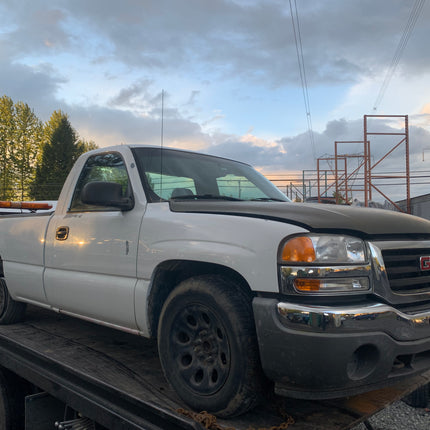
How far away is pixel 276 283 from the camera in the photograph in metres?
2.14

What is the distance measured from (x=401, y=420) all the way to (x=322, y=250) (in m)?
2.62

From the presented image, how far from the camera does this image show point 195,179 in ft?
11.4

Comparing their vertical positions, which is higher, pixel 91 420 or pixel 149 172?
pixel 149 172

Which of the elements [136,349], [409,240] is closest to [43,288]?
[136,349]

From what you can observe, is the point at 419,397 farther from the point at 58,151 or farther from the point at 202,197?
the point at 58,151

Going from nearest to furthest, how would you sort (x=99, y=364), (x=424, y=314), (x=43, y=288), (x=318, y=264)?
(x=318, y=264) → (x=424, y=314) → (x=99, y=364) → (x=43, y=288)

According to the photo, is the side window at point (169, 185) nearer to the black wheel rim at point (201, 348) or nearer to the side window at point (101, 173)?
the side window at point (101, 173)

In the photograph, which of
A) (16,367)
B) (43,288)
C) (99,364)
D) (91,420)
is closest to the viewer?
(91,420)

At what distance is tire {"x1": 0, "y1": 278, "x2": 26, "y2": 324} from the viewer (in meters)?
4.31

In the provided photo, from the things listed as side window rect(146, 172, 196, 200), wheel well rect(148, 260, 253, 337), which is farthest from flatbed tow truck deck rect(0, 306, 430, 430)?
side window rect(146, 172, 196, 200)

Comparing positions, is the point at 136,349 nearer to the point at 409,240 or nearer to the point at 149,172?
the point at 149,172

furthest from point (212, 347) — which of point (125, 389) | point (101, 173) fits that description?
point (101, 173)

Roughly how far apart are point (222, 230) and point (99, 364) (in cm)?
133

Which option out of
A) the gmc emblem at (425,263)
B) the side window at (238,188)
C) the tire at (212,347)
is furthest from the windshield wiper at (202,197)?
the gmc emblem at (425,263)
